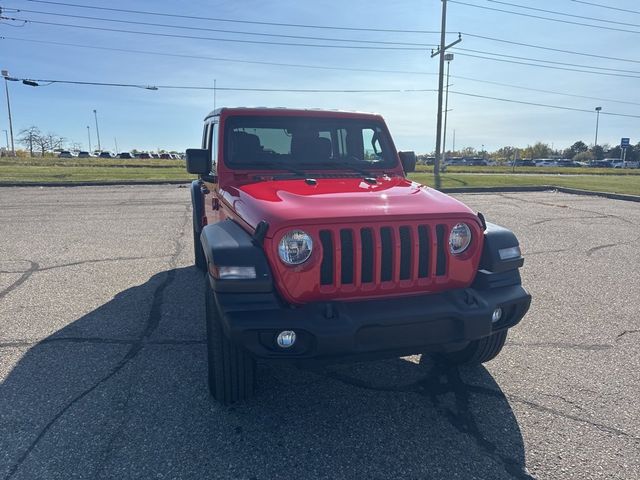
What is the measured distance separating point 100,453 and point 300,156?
2.74 metres

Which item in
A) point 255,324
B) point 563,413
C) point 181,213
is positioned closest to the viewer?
point 255,324

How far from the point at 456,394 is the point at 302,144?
2.46 m

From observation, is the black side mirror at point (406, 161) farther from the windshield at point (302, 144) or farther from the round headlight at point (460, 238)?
the round headlight at point (460, 238)

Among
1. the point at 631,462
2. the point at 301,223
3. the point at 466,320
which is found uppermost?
the point at 301,223

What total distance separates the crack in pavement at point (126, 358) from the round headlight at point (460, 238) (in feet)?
8.46

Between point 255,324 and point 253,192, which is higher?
point 253,192

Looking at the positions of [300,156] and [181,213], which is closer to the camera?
[300,156]

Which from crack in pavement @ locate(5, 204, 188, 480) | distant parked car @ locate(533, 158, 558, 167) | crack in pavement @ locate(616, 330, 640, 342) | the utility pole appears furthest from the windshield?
distant parked car @ locate(533, 158, 558, 167)

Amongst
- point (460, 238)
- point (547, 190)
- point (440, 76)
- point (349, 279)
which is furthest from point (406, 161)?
point (440, 76)

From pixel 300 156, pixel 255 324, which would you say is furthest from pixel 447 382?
pixel 300 156

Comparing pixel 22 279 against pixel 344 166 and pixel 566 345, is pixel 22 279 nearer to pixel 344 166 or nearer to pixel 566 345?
pixel 344 166

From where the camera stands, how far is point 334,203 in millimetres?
2943

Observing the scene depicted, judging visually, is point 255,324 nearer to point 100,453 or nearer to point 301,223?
point 301,223

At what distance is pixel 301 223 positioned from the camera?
263 cm
